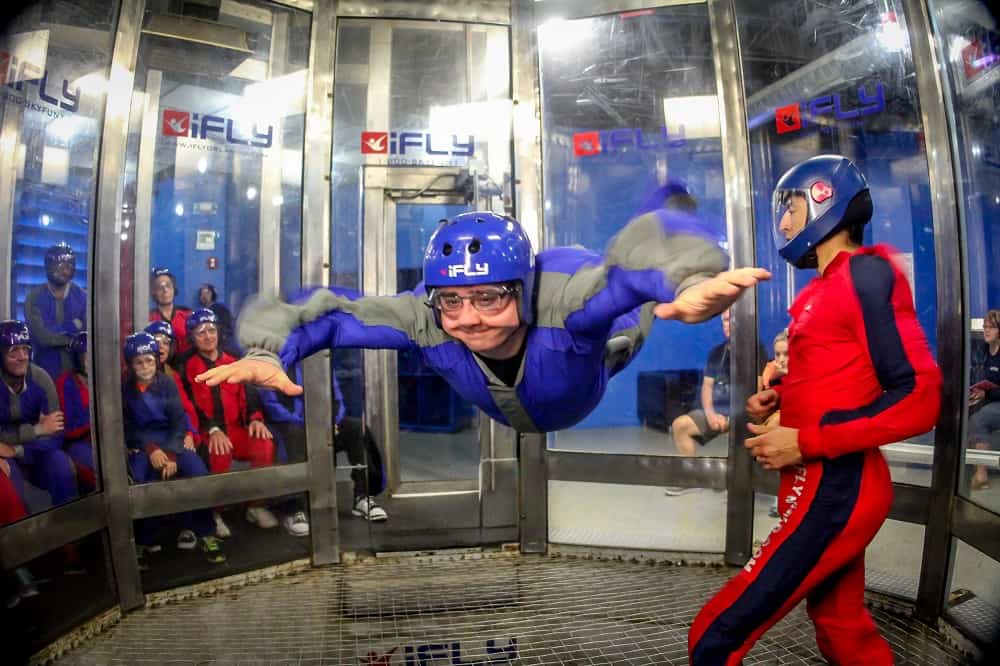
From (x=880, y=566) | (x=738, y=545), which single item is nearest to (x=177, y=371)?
(x=738, y=545)

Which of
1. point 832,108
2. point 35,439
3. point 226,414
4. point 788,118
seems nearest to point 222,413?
point 226,414

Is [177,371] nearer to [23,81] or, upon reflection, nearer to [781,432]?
[23,81]

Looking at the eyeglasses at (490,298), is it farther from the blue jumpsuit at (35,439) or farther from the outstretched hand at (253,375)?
the blue jumpsuit at (35,439)

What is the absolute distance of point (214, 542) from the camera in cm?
386

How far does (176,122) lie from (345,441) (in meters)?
2.03

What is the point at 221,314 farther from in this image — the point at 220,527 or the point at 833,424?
the point at 833,424

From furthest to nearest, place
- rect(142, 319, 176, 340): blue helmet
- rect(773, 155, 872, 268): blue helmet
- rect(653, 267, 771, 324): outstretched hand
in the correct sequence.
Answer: rect(142, 319, 176, 340): blue helmet → rect(773, 155, 872, 268): blue helmet → rect(653, 267, 771, 324): outstretched hand

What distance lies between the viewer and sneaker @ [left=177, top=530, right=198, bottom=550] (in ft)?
12.3

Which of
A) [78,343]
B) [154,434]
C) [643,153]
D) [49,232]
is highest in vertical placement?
[643,153]

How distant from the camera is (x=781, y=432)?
2088 millimetres

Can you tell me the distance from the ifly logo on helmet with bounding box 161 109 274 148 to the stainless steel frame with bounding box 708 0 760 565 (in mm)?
2655

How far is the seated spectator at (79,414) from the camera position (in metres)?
3.28

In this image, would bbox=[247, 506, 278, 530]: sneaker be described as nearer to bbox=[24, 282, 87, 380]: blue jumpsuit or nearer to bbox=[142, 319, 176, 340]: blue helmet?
bbox=[142, 319, 176, 340]: blue helmet

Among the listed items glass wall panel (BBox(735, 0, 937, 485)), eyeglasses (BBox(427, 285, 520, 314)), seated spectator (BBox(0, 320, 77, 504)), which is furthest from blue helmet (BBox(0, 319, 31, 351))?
glass wall panel (BBox(735, 0, 937, 485))
